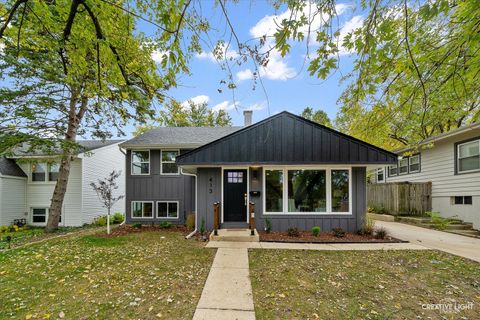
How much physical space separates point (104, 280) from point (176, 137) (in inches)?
332

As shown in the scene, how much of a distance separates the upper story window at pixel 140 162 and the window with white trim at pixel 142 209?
1.45m

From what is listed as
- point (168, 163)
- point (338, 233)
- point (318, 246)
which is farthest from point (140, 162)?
point (338, 233)

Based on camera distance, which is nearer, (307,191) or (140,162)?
(307,191)

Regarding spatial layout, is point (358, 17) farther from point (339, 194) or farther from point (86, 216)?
point (86, 216)

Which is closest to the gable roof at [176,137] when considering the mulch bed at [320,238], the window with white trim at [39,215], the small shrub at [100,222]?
the small shrub at [100,222]

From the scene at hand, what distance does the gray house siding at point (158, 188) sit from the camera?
37.3 feet

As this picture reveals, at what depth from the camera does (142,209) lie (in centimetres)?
1145

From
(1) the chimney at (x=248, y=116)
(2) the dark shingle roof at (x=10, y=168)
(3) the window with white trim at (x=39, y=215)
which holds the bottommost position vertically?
(3) the window with white trim at (x=39, y=215)

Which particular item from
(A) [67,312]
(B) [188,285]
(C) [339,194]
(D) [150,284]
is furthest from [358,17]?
(C) [339,194]

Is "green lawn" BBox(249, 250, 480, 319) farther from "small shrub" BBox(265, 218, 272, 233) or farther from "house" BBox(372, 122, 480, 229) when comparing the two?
"house" BBox(372, 122, 480, 229)

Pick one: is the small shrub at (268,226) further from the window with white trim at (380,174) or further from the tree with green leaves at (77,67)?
the window with white trim at (380,174)

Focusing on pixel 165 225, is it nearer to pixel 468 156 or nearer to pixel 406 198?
pixel 406 198

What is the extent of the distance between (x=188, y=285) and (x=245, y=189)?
484cm

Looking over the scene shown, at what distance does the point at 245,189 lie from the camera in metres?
8.77
